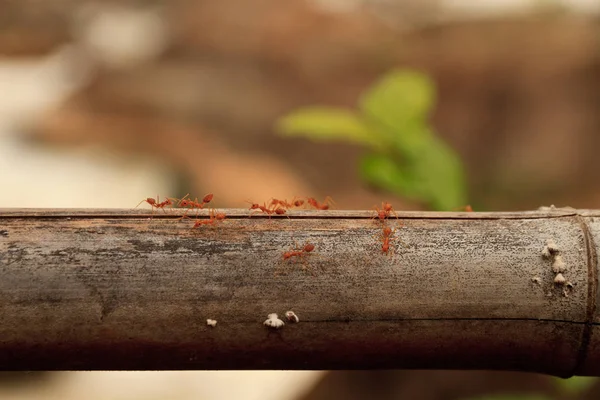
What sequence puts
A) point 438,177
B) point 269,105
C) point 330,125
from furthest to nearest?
point 269,105 → point 438,177 → point 330,125

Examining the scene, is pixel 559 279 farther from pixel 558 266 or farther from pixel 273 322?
pixel 273 322

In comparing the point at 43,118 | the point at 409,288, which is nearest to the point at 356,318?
the point at 409,288

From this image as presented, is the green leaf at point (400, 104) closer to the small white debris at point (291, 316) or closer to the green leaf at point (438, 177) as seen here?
the green leaf at point (438, 177)

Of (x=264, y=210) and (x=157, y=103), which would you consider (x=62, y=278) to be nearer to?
(x=264, y=210)

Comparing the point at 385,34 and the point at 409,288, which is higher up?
the point at 385,34

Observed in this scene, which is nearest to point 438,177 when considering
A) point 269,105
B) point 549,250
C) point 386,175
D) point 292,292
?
point 386,175

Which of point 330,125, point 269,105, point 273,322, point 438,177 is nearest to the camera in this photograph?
point 273,322
